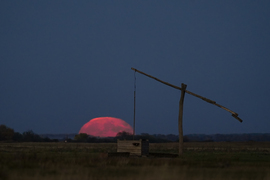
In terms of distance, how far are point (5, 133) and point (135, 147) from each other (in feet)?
270

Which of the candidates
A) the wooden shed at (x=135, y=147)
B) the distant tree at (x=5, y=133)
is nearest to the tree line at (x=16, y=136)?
the distant tree at (x=5, y=133)

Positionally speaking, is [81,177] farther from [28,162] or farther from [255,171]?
[255,171]

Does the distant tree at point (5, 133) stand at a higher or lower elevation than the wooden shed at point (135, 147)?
higher

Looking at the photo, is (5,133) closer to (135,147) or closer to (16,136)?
(16,136)

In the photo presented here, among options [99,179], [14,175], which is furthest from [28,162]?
[99,179]

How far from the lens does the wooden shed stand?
25.6m

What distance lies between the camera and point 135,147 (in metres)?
25.9

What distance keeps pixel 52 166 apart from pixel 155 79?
14.0 meters

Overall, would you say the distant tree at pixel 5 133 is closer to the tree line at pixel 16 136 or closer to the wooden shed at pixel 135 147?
the tree line at pixel 16 136

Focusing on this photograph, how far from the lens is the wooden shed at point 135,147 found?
2561cm

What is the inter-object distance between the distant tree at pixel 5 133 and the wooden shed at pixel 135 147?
79214mm

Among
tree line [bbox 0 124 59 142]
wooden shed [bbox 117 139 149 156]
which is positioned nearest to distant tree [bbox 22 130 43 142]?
tree line [bbox 0 124 59 142]

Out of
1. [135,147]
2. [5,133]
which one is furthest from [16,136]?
[135,147]

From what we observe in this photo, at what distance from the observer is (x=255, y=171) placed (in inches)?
626
